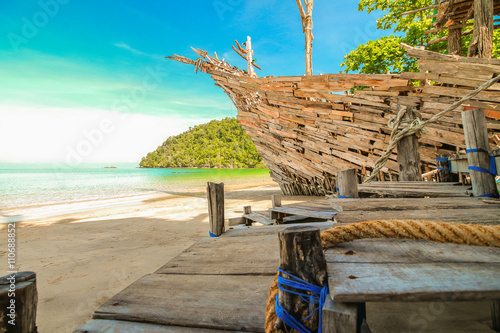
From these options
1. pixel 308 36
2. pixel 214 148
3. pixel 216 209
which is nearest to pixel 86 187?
pixel 308 36

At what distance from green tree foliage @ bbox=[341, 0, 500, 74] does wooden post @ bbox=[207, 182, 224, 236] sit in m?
14.9

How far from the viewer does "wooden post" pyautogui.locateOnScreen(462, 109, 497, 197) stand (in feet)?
8.05

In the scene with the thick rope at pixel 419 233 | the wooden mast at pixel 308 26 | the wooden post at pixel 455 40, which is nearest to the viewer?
the thick rope at pixel 419 233

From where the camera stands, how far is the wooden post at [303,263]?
95 centimetres

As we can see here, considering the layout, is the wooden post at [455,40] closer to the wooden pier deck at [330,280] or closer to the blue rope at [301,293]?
the wooden pier deck at [330,280]

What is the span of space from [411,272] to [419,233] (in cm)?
27

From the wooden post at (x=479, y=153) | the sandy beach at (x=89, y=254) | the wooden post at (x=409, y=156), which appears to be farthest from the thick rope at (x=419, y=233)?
the wooden post at (x=409, y=156)

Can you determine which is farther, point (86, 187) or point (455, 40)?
point (86, 187)

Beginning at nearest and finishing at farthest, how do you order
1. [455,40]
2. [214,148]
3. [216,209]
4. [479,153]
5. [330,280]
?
[330,280] < [479,153] < [216,209] < [455,40] < [214,148]

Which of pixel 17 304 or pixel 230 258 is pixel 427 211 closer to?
pixel 230 258

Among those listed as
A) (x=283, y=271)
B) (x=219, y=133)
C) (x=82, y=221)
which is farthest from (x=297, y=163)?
(x=219, y=133)

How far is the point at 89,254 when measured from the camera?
194 inches

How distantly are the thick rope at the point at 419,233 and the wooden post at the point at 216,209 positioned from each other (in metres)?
1.78

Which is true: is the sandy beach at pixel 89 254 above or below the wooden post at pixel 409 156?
below
